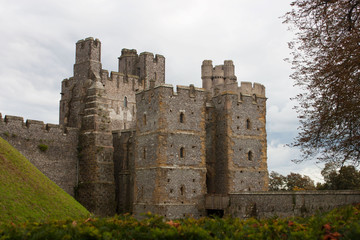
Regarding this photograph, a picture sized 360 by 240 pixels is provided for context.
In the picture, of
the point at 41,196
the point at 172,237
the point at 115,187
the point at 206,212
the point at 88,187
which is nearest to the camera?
the point at 172,237

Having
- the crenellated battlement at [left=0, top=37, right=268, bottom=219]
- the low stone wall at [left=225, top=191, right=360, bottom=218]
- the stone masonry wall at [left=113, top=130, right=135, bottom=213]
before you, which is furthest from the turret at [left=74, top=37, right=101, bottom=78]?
the low stone wall at [left=225, top=191, right=360, bottom=218]

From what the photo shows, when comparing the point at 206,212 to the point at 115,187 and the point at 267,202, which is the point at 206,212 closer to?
the point at 267,202

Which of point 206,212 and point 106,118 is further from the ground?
point 106,118

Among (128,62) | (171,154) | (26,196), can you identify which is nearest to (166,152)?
(171,154)

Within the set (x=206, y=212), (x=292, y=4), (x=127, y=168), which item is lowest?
(x=206, y=212)

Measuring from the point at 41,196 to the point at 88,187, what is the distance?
489 inches

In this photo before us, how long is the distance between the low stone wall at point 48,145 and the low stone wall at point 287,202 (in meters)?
12.8

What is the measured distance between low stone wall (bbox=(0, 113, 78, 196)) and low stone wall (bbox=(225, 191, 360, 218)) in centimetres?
1284

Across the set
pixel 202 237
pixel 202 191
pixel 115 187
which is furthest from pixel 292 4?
pixel 115 187

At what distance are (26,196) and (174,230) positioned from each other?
1586 centimetres

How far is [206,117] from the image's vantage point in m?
37.1

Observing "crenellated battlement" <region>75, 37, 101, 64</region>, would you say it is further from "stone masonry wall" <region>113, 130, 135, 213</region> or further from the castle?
"stone masonry wall" <region>113, 130, 135, 213</region>

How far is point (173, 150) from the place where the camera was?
3328 centimetres

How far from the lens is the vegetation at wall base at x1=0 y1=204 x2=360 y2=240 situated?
357 inches
